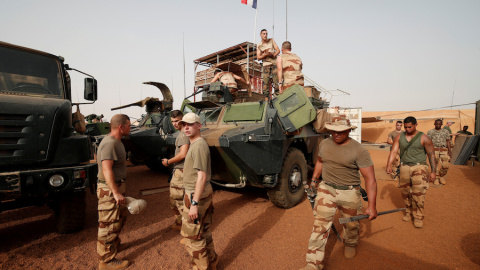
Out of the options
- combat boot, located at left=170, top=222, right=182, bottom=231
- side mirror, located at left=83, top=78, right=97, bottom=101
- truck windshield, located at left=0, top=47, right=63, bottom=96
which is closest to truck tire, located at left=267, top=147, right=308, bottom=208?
combat boot, located at left=170, top=222, right=182, bottom=231

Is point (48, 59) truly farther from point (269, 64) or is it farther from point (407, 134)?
point (407, 134)

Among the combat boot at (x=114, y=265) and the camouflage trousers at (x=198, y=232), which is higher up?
the camouflage trousers at (x=198, y=232)

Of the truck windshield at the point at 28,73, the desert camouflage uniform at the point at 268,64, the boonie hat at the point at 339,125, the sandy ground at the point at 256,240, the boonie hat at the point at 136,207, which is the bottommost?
the sandy ground at the point at 256,240

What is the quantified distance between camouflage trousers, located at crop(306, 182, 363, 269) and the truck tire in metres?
1.70

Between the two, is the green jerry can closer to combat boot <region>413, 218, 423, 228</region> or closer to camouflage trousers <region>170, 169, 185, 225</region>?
camouflage trousers <region>170, 169, 185, 225</region>

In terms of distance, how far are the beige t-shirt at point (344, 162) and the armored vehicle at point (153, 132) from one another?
4606mm

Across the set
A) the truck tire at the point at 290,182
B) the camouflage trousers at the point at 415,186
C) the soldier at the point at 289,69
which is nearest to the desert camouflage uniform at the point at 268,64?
the soldier at the point at 289,69

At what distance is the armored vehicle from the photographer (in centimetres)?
723

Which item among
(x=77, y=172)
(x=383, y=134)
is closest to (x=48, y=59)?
(x=77, y=172)

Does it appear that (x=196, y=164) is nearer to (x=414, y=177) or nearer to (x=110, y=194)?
(x=110, y=194)

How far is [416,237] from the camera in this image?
3.61 m

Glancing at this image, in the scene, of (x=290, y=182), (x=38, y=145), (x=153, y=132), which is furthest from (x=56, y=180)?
(x=153, y=132)

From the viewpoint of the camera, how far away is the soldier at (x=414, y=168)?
3973 millimetres

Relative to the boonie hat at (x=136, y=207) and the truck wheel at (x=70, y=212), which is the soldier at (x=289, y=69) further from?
the truck wheel at (x=70, y=212)
